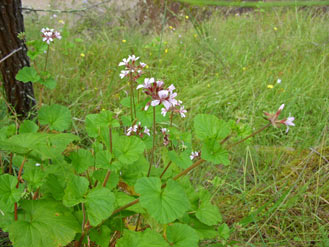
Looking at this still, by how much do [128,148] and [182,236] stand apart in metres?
0.35

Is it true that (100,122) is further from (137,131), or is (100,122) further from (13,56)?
(13,56)

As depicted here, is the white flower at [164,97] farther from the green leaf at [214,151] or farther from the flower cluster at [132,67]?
the flower cluster at [132,67]

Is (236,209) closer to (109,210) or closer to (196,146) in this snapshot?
(196,146)

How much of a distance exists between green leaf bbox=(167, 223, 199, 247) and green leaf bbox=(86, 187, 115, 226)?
0.23 m

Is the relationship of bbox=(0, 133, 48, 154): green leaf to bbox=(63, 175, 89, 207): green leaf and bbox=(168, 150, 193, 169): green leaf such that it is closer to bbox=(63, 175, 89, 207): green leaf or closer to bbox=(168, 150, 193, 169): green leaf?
bbox=(63, 175, 89, 207): green leaf

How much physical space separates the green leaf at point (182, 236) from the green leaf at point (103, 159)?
0.31m

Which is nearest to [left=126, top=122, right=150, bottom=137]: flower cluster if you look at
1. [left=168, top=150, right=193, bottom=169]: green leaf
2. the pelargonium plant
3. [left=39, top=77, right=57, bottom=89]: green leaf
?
the pelargonium plant

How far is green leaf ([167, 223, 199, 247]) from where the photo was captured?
886mm

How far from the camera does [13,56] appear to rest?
6.53 feet

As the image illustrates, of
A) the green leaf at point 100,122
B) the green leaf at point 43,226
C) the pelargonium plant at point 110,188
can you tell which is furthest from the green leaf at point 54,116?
the green leaf at point 43,226

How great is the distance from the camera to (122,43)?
339cm

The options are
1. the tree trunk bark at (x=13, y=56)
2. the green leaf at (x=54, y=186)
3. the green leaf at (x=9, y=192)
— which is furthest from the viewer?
the tree trunk bark at (x=13, y=56)

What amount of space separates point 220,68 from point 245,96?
543mm

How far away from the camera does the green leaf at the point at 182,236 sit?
0.89 metres
